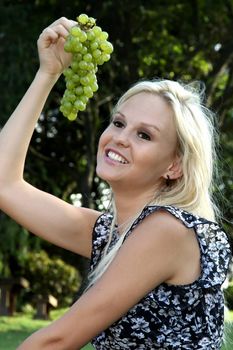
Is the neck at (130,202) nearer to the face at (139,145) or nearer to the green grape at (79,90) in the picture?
the face at (139,145)

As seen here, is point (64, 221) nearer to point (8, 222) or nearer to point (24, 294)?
point (8, 222)

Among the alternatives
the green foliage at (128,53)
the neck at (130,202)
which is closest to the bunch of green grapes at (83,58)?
the neck at (130,202)

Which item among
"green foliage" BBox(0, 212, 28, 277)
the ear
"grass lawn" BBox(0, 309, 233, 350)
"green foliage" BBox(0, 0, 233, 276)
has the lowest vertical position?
"grass lawn" BBox(0, 309, 233, 350)

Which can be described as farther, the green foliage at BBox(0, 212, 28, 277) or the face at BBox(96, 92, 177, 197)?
the green foliage at BBox(0, 212, 28, 277)

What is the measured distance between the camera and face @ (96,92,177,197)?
2604 millimetres

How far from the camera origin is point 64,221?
2.91m

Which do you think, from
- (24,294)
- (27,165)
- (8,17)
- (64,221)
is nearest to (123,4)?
(8,17)

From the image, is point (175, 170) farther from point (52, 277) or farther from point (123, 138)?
point (52, 277)

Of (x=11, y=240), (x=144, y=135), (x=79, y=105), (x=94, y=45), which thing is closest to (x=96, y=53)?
(x=94, y=45)

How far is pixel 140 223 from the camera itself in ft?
7.92

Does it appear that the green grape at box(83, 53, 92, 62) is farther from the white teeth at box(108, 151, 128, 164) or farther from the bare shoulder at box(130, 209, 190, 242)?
the bare shoulder at box(130, 209, 190, 242)

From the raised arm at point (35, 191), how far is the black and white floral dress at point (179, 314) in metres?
0.47

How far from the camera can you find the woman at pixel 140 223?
2.29 m

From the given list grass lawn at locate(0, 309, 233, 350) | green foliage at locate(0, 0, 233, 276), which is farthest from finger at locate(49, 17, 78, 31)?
green foliage at locate(0, 0, 233, 276)
